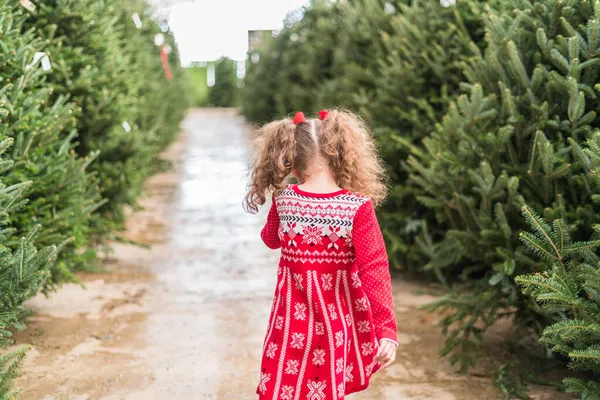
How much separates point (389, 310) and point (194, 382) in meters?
1.73

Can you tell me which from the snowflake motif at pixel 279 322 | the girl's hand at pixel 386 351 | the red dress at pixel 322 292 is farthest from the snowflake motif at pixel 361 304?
the snowflake motif at pixel 279 322

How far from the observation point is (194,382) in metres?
3.98

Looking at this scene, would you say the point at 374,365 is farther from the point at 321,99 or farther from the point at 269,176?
the point at 321,99

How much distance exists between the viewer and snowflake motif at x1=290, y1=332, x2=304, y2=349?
2736 millimetres

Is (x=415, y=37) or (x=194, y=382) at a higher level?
(x=415, y=37)

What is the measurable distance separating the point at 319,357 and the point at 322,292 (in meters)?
0.26

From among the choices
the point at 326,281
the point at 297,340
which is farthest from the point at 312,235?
the point at 297,340

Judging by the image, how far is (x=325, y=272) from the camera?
2.74 m

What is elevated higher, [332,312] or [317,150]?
[317,150]

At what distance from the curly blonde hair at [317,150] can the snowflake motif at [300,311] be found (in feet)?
1.59

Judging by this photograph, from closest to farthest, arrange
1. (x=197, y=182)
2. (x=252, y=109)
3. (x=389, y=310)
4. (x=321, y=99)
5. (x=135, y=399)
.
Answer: (x=389, y=310) < (x=135, y=399) < (x=321, y=99) < (x=197, y=182) < (x=252, y=109)

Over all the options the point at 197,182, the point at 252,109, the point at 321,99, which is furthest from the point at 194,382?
the point at 252,109

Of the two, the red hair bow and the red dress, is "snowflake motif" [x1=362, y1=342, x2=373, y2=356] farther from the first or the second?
the red hair bow

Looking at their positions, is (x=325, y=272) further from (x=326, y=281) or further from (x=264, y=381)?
(x=264, y=381)
